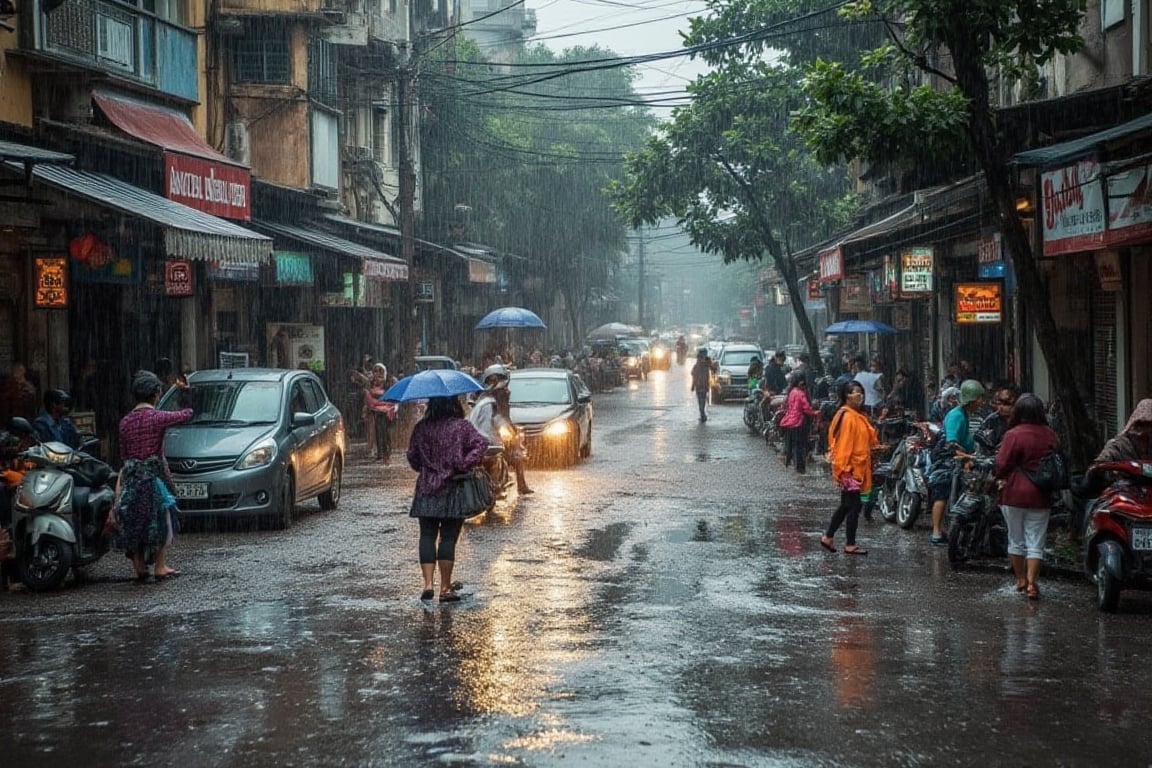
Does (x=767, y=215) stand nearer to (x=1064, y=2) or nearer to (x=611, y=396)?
(x=611, y=396)

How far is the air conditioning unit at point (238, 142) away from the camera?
90.7 feet

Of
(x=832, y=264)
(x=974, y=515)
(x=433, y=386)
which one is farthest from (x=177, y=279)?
(x=974, y=515)

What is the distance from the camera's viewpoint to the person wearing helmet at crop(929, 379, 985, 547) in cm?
1442

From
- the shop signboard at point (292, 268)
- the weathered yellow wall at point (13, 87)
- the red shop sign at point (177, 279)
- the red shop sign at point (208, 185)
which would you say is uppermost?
the weathered yellow wall at point (13, 87)

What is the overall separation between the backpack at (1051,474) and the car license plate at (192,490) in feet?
27.1

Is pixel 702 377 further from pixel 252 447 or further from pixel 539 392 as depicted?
pixel 252 447

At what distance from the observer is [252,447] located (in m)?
15.3

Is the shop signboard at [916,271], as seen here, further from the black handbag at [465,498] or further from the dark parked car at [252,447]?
the black handbag at [465,498]

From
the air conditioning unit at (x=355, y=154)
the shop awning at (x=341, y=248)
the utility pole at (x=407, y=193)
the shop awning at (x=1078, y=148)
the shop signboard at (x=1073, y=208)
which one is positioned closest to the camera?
the shop awning at (x=1078, y=148)

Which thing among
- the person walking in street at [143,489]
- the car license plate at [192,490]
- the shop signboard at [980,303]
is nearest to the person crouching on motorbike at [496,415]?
the car license plate at [192,490]

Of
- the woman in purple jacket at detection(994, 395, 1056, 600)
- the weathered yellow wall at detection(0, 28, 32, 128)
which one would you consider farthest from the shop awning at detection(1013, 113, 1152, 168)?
the weathered yellow wall at detection(0, 28, 32, 128)

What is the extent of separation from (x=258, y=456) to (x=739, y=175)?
23757mm

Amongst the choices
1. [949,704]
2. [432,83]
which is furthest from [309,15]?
[949,704]

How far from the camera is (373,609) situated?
10.5 metres
